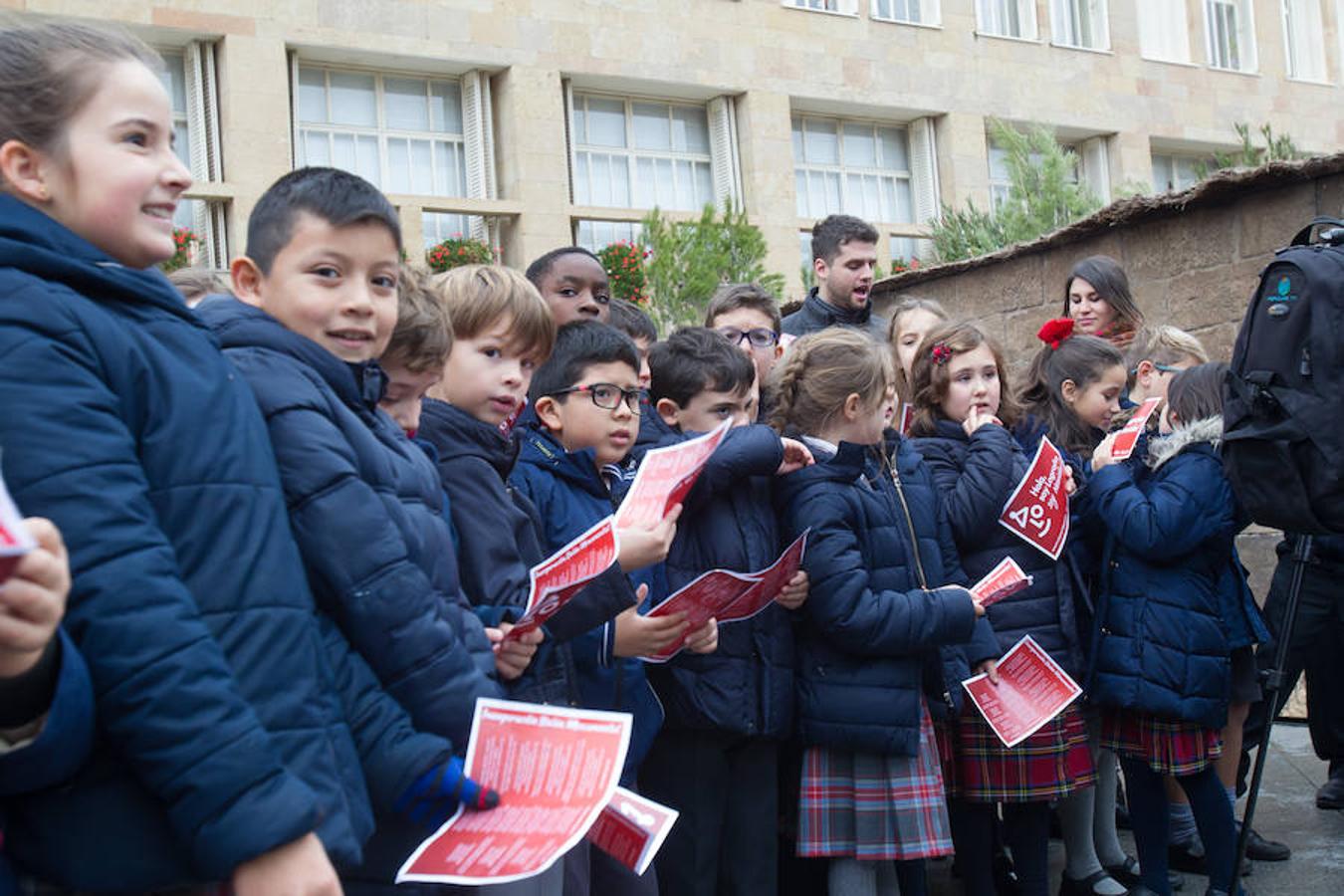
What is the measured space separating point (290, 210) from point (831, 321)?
415cm

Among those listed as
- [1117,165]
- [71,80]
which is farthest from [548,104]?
[71,80]

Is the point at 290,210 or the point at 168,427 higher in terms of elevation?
the point at 290,210

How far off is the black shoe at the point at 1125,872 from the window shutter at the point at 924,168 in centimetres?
1652

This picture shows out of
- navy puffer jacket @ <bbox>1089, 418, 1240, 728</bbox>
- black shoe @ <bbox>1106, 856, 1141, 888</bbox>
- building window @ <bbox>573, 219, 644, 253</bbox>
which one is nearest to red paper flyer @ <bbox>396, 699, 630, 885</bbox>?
navy puffer jacket @ <bbox>1089, 418, 1240, 728</bbox>

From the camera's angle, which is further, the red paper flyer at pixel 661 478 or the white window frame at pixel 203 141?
the white window frame at pixel 203 141

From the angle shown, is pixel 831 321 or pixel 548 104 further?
pixel 548 104

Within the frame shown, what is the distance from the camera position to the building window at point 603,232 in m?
17.8

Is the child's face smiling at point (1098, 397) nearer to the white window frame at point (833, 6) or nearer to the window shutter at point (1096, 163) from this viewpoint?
the white window frame at point (833, 6)

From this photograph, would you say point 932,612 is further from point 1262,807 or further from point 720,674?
point 1262,807

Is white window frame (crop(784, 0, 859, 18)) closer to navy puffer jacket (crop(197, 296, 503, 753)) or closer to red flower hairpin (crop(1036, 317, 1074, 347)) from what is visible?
red flower hairpin (crop(1036, 317, 1074, 347))

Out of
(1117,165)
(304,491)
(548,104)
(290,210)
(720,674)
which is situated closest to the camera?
(304,491)

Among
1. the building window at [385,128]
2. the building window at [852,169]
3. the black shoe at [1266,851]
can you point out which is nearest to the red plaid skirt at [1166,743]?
the black shoe at [1266,851]

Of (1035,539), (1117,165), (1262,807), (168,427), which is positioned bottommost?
(1262,807)

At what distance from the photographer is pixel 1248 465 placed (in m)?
3.68
